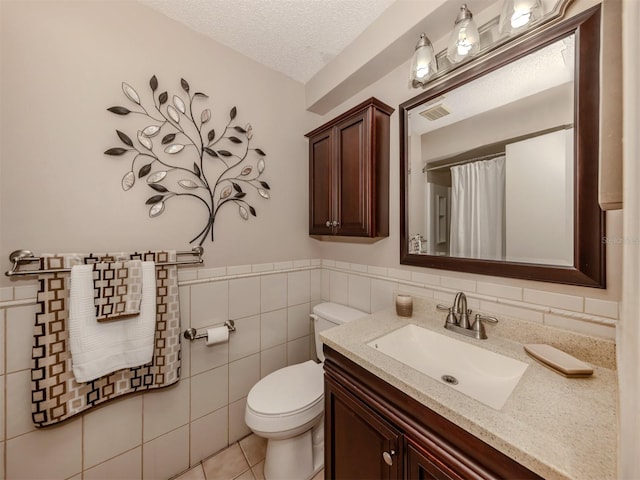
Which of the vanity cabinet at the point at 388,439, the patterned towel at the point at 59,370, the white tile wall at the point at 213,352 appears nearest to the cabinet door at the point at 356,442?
the vanity cabinet at the point at 388,439

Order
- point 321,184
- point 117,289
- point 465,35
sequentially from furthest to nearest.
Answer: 1. point 321,184
2. point 117,289
3. point 465,35

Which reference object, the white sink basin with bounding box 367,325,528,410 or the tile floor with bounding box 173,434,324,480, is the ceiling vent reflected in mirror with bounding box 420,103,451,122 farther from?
the tile floor with bounding box 173,434,324,480

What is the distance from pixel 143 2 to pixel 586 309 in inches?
90.6

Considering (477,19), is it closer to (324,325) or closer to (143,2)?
(143,2)

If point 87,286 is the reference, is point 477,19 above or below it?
above

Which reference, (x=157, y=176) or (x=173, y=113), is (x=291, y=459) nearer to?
(x=157, y=176)

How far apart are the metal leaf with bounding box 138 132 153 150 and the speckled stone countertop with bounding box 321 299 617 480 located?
127cm

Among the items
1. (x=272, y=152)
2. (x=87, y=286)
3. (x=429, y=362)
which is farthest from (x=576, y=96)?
(x=87, y=286)

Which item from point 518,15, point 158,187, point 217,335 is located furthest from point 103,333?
point 518,15

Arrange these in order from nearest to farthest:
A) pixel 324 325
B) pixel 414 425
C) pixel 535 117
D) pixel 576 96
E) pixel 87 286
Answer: pixel 414 425 → pixel 576 96 → pixel 535 117 → pixel 87 286 → pixel 324 325

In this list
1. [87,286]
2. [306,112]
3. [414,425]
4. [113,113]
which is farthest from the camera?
[306,112]

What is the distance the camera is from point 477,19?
1.08m

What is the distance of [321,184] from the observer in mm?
1724

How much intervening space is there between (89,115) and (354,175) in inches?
51.3
